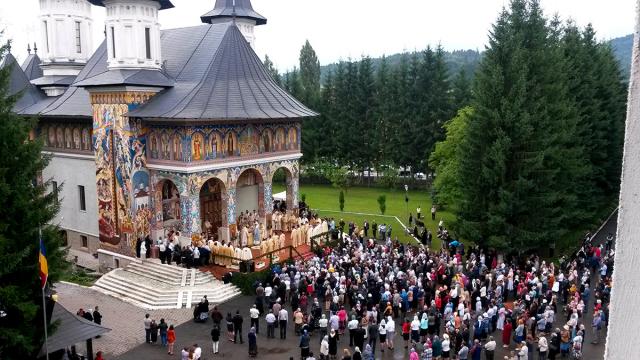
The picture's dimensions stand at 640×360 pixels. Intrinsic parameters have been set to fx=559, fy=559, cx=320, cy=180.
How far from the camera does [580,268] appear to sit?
27000mm

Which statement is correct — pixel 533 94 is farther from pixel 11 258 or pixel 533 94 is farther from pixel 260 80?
pixel 11 258

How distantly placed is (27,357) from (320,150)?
48096 millimetres

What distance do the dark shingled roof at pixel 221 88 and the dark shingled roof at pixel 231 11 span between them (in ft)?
26.0

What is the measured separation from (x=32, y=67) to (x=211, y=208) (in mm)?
20340

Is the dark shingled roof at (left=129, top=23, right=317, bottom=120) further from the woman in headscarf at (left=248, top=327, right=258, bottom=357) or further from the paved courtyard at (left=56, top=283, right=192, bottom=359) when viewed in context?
the woman in headscarf at (left=248, top=327, right=258, bottom=357)

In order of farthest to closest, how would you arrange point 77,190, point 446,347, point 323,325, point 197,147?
point 77,190
point 197,147
point 323,325
point 446,347

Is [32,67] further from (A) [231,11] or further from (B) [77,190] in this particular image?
(A) [231,11]

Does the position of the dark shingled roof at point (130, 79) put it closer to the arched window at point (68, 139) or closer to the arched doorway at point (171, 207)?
the arched doorway at point (171, 207)

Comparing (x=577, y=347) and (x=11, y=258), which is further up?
(x=11, y=258)

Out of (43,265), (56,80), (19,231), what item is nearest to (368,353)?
(43,265)

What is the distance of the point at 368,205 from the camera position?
47.3m

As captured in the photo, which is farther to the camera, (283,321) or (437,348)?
(283,321)

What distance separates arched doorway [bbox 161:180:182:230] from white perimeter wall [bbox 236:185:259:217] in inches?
132

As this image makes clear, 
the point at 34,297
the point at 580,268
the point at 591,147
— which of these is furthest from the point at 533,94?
the point at 34,297
